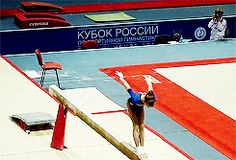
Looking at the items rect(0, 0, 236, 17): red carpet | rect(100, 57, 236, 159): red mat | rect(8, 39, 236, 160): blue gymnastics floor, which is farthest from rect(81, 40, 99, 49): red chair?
rect(0, 0, 236, 17): red carpet

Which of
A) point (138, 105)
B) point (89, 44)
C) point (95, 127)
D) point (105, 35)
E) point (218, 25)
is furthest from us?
point (105, 35)

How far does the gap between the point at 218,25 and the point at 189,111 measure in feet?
16.8

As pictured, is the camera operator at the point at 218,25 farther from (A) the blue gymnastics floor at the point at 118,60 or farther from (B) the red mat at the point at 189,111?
(B) the red mat at the point at 189,111

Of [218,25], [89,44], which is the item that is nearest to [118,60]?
[89,44]

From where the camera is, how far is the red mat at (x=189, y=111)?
412 inches

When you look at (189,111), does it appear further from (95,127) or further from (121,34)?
(121,34)

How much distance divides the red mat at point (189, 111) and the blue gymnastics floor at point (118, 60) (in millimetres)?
216

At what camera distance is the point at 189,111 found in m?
11.8

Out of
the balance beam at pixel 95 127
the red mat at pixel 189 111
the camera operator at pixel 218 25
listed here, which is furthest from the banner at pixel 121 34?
the balance beam at pixel 95 127

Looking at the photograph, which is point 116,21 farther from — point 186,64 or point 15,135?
point 15,135

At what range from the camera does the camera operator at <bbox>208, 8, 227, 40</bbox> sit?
53.2 feet

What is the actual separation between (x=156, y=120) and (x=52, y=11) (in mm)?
8760

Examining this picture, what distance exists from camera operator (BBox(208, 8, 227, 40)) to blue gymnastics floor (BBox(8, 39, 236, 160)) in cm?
18

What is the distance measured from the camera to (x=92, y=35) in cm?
1644
